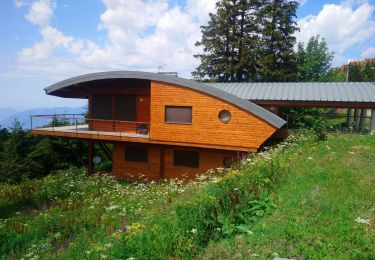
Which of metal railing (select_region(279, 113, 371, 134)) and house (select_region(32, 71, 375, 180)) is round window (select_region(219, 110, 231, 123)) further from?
metal railing (select_region(279, 113, 371, 134))

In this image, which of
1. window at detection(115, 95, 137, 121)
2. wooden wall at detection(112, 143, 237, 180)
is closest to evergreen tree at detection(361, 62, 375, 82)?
wooden wall at detection(112, 143, 237, 180)

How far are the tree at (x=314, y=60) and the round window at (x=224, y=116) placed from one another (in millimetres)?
29012

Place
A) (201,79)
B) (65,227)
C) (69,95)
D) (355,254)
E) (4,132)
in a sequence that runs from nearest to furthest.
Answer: (355,254) → (65,227) → (69,95) → (4,132) → (201,79)

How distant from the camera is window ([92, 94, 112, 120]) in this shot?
22406 mm

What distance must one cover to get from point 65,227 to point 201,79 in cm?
3384

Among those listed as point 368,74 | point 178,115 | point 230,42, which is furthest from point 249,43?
point 368,74

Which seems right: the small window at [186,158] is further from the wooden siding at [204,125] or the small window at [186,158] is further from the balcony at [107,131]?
the balcony at [107,131]

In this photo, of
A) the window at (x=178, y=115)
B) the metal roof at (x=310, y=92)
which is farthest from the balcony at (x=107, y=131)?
the metal roof at (x=310, y=92)

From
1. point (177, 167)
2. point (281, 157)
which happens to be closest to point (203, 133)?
point (177, 167)

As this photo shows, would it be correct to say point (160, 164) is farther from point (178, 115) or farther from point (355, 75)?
point (355, 75)

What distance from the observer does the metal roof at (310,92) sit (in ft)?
64.5

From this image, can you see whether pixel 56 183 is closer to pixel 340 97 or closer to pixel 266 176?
pixel 266 176

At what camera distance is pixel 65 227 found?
10.2 m

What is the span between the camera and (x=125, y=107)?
22.0 meters
